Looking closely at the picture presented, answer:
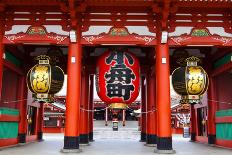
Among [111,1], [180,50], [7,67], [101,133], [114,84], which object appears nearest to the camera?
[114,84]

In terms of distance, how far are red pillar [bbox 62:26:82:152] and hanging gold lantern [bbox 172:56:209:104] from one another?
3801 millimetres

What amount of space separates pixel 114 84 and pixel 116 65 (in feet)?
2.50

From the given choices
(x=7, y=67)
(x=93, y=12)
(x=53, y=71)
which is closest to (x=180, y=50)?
(x=93, y=12)

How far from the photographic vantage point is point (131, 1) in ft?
35.3

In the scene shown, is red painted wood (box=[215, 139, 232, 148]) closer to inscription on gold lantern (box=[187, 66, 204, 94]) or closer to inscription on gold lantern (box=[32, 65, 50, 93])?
inscription on gold lantern (box=[187, 66, 204, 94])

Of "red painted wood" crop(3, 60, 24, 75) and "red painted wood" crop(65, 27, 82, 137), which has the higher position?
"red painted wood" crop(3, 60, 24, 75)

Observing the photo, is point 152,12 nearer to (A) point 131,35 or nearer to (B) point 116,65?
(A) point 131,35

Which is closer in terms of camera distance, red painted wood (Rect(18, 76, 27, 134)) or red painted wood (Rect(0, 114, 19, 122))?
red painted wood (Rect(0, 114, 19, 122))

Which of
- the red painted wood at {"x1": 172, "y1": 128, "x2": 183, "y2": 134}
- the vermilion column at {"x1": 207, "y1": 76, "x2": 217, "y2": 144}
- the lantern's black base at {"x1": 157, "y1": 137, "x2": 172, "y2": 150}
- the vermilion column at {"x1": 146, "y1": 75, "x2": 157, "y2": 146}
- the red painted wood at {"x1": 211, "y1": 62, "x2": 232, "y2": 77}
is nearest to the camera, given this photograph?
the lantern's black base at {"x1": 157, "y1": 137, "x2": 172, "y2": 150}

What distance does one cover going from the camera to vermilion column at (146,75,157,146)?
1519 cm

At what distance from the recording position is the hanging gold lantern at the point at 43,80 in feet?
34.2

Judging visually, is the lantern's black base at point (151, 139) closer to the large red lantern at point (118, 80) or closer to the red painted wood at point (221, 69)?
the red painted wood at point (221, 69)

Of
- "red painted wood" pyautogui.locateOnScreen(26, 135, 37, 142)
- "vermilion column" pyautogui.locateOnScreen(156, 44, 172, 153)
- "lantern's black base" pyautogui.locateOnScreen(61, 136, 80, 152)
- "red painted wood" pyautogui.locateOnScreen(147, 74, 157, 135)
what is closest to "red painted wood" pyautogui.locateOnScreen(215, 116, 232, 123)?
"red painted wood" pyautogui.locateOnScreen(147, 74, 157, 135)

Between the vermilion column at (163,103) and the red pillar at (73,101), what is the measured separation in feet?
10.2
